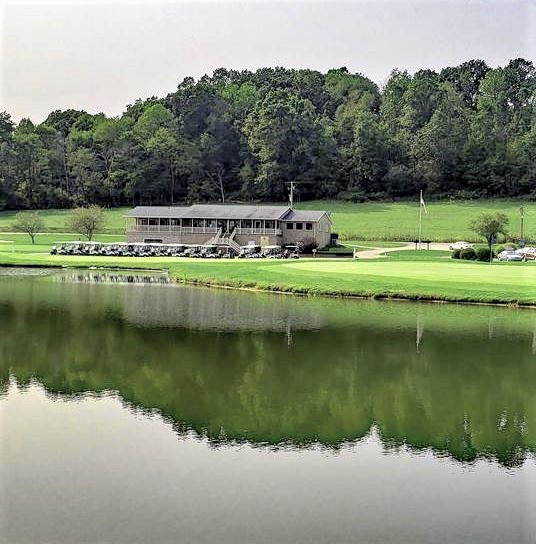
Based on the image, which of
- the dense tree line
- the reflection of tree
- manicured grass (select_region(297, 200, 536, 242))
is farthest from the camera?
the dense tree line

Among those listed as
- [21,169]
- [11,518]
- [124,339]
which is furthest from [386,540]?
[21,169]

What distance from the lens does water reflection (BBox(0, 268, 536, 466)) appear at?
58.6ft

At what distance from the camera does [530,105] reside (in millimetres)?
122438

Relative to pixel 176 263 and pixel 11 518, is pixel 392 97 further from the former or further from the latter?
pixel 11 518

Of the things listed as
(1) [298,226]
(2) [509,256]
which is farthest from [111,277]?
(2) [509,256]

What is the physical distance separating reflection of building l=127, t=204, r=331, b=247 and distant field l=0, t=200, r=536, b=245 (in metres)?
12.8

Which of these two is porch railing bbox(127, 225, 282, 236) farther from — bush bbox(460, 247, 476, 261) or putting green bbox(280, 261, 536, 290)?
bush bbox(460, 247, 476, 261)

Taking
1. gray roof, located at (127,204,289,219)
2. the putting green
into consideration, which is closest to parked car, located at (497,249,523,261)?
the putting green

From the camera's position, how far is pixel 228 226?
80562 millimetres

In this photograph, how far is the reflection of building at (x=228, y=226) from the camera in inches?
3108

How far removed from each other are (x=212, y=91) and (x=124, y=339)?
113 meters

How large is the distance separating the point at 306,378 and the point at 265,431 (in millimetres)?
5124

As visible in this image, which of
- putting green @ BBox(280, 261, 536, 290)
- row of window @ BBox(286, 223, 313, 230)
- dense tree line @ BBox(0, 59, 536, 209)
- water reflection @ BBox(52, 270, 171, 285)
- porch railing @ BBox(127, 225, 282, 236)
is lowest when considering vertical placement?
water reflection @ BBox(52, 270, 171, 285)

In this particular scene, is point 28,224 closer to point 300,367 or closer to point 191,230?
point 191,230
